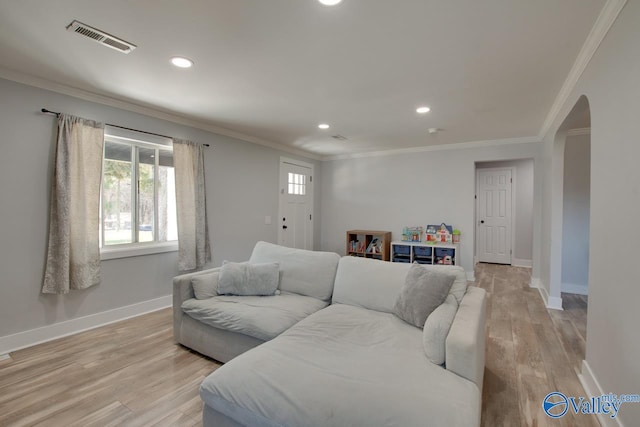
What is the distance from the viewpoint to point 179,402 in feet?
6.18

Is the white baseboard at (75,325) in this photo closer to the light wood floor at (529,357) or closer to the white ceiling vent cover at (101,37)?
the white ceiling vent cover at (101,37)

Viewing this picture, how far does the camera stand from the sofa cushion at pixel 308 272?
261 cm

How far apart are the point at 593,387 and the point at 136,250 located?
4.25 meters

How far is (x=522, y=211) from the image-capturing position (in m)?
6.51

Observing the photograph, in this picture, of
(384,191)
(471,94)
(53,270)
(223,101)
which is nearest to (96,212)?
(53,270)

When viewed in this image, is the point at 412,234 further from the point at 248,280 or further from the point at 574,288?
the point at 248,280

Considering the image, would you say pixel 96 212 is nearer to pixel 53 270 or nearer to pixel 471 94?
pixel 53 270

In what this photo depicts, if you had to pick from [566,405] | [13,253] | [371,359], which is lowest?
[566,405]

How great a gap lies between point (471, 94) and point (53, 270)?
4383mm

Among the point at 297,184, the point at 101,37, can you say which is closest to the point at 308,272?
the point at 101,37

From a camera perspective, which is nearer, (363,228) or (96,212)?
(96,212)

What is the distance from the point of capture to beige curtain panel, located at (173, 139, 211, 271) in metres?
3.72

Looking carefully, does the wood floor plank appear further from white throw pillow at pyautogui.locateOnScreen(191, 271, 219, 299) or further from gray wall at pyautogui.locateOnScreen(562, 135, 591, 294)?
gray wall at pyautogui.locateOnScreen(562, 135, 591, 294)

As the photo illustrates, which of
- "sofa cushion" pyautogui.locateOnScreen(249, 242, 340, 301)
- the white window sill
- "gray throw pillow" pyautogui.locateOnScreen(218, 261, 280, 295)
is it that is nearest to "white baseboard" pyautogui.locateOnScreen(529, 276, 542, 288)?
"sofa cushion" pyautogui.locateOnScreen(249, 242, 340, 301)
